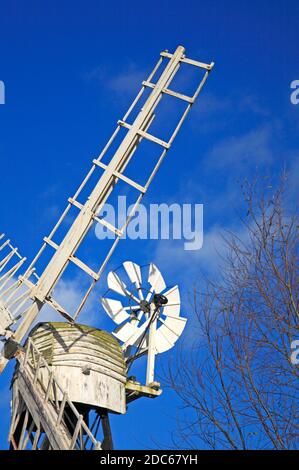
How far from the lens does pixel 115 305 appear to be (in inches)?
861

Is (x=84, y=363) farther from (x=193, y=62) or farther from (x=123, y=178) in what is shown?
(x=193, y=62)

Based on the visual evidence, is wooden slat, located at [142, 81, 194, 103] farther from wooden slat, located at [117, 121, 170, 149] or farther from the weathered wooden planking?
the weathered wooden planking

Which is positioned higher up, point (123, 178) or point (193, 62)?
point (193, 62)

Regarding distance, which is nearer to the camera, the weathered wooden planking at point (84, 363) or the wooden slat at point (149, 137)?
the weathered wooden planking at point (84, 363)

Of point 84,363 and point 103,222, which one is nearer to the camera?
point 84,363

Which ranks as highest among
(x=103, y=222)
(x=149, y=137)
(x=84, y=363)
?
(x=149, y=137)

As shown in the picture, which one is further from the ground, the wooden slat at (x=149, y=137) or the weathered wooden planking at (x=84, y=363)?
the wooden slat at (x=149, y=137)

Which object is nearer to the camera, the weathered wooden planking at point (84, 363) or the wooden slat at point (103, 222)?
the weathered wooden planking at point (84, 363)

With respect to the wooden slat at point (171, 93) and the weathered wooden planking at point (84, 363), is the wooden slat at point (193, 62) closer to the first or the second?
the wooden slat at point (171, 93)

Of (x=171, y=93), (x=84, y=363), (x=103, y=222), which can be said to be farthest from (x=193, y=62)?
(x=84, y=363)

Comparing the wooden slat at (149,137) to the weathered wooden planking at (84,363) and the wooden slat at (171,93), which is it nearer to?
the wooden slat at (171,93)

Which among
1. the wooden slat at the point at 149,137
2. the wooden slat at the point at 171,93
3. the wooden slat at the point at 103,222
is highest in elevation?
A: the wooden slat at the point at 171,93
